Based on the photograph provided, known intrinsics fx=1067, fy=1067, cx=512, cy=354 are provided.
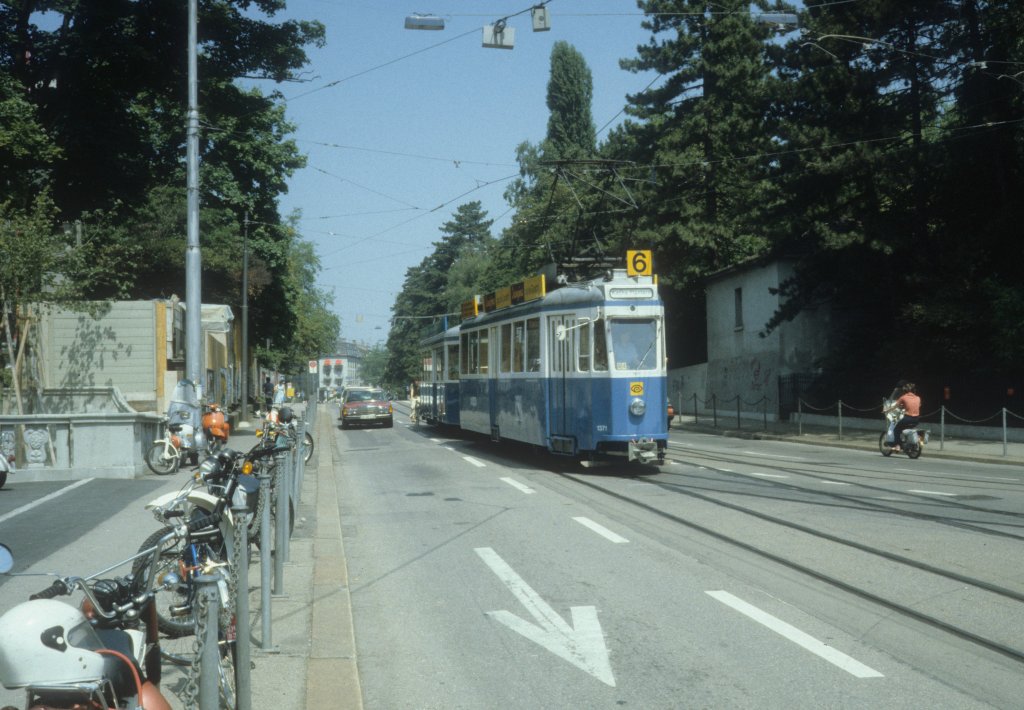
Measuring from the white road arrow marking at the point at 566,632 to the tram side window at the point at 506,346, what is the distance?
12421 mm

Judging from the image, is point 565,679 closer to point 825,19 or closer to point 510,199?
point 825,19

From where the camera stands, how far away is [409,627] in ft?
23.4

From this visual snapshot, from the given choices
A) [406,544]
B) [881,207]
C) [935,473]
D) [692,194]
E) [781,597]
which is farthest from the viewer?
[692,194]

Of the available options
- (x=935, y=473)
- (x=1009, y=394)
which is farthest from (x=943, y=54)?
(x=935, y=473)

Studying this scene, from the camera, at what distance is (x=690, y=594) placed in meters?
7.89

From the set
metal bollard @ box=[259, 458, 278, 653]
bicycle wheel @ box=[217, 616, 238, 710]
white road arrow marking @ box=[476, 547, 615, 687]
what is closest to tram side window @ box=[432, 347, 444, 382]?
white road arrow marking @ box=[476, 547, 615, 687]

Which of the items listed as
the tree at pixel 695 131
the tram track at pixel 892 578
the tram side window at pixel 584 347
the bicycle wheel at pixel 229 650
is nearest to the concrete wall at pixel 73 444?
the tram side window at pixel 584 347

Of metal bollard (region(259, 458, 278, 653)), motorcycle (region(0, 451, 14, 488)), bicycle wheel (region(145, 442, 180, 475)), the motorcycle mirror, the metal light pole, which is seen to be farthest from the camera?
the metal light pole

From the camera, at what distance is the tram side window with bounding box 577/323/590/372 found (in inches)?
683

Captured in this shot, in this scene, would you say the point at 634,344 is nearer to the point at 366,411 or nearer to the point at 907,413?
the point at 907,413

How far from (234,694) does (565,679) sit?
1.81 metres

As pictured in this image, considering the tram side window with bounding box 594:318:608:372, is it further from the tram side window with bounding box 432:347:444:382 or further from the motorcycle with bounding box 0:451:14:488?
the tram side window with bounding box 432:347:444:382

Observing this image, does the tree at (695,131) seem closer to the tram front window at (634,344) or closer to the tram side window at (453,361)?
the tram side window at (453,361)

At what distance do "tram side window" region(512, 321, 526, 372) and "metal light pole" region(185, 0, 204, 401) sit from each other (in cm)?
584
